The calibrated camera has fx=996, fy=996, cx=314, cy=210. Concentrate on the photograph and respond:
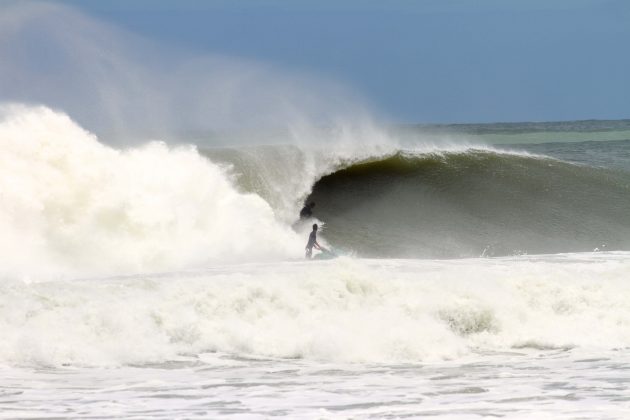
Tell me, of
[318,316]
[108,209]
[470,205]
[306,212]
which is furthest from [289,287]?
[470,205]

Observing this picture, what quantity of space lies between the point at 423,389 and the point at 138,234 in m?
8.46

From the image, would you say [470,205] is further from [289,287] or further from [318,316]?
[318,316]

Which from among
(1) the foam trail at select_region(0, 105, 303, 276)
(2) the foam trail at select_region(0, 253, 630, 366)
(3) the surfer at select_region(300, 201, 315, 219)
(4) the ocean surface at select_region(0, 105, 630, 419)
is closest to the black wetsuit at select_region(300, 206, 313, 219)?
(3) the surfer at select_region(300, 201, 315, 219)

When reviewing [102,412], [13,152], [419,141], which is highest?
[419,141]

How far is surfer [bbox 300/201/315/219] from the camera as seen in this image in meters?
19.8

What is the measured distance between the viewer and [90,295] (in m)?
Answer: 10.5

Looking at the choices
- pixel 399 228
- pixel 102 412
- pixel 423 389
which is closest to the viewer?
pixel 102 412

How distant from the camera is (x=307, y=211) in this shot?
20.0 m

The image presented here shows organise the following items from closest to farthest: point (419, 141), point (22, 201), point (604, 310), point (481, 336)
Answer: point (481, 336), point (604, 310), point (22, 201), point (419, 141)

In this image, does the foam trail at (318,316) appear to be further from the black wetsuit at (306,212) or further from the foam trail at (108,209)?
the black wetsuit at (306,212)

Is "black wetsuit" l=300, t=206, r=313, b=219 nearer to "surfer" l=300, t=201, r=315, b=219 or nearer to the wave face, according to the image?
"surfer" l=300, t=201, r=315, b=219

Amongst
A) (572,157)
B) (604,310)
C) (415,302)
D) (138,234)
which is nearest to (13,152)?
(138,234)

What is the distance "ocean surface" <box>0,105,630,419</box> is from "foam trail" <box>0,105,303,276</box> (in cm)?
4

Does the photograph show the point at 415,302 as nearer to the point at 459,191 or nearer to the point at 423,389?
the point at 423,389
